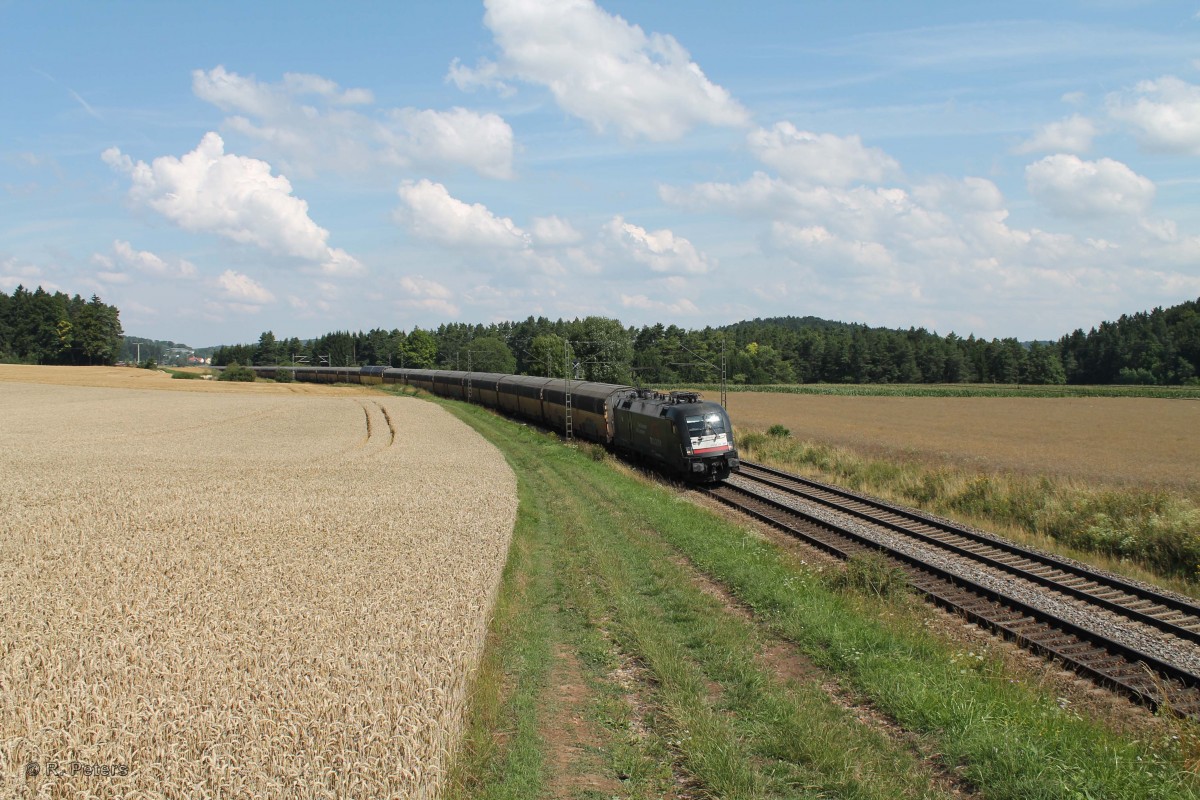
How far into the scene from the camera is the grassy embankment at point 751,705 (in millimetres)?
7336

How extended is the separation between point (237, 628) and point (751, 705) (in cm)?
639

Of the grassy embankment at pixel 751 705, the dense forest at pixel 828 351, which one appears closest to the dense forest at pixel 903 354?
the dense forest at pixel 828 351

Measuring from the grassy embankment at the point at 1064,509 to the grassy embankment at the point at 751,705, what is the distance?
354 inches

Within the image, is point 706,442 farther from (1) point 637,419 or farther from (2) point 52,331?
(2) point 52,331

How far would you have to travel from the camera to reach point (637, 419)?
33531mm

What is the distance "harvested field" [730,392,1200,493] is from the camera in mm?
33931

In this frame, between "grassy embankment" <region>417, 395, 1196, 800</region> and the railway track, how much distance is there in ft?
5.79

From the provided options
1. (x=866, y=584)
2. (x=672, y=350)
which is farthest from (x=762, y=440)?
(x=672, y=350)

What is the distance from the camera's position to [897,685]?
952 cm

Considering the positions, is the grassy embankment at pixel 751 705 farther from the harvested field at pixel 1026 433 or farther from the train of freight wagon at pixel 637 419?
the harvested field at pixel 1026 433

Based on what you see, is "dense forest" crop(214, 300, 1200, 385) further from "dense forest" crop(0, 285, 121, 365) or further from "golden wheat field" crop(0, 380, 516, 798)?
"golden wheat field" crop(0, 380, 516, 798)

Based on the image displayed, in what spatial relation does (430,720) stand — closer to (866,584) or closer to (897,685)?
(897,685)

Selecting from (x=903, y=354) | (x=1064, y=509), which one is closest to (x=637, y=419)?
(x=1064, y=509)

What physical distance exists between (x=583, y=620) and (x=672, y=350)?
99.4 m
